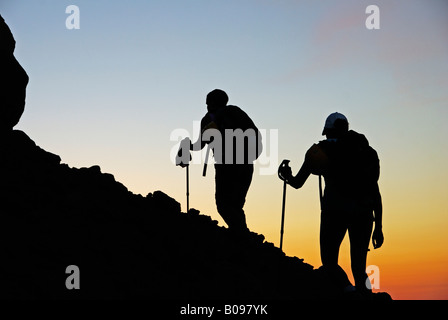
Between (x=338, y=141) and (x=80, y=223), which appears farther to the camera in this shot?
(x=80, y=223)

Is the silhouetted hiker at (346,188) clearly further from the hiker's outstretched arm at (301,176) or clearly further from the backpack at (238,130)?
the backpack at (238,130)

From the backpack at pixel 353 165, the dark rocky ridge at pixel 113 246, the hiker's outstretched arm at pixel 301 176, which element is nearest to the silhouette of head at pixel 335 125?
the backpack at pixel 353 165

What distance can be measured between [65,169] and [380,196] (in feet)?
23.6

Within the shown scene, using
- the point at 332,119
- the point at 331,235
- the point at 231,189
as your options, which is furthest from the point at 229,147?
the point at 331,235

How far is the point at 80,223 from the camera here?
12102mm

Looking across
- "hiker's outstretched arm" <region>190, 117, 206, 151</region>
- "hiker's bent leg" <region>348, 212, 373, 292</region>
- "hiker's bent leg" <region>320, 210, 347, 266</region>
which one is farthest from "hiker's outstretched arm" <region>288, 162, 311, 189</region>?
"hiker's outstretched arm" <region>190, 117, 206, 151</region>

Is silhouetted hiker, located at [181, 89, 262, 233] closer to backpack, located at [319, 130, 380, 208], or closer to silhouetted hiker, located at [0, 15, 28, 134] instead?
backpack, located at [319, 130, 380, 208]

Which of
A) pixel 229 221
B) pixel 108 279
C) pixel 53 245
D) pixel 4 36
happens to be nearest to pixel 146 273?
pixel 108 279

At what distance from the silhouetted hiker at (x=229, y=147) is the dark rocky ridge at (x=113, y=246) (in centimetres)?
104

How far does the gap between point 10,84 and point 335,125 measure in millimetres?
8475

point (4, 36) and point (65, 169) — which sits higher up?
point (4, 36)

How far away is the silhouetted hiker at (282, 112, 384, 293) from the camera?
10062 mm

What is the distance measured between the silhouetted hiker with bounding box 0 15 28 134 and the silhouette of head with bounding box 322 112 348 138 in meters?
8.08
